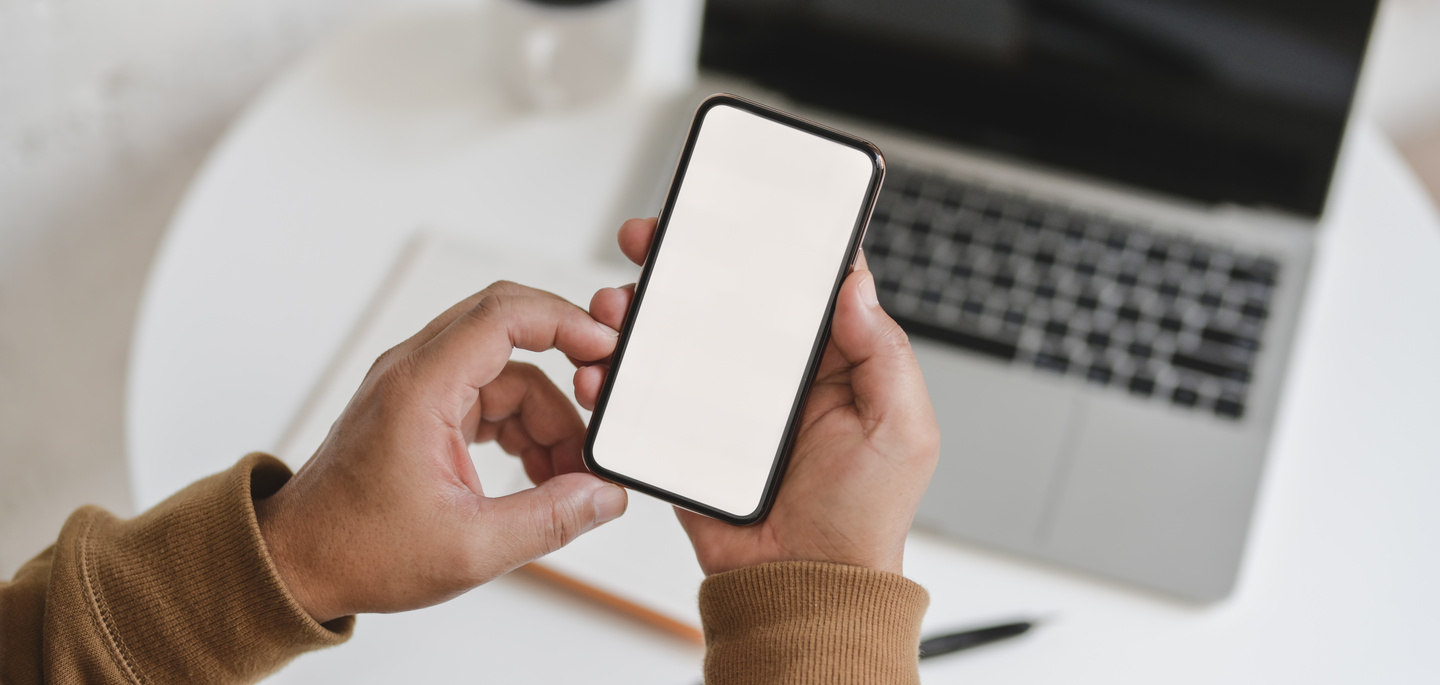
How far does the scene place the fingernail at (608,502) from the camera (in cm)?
36

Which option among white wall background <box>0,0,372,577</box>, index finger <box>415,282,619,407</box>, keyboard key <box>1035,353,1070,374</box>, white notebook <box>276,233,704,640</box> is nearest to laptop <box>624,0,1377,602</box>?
keyboard key <box>1035,353,1070,374</box>

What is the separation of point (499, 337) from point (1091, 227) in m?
0.40

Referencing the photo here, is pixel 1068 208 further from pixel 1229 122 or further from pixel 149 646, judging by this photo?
pixel 149 646

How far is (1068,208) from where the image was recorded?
2.01 feet

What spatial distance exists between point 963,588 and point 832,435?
0.63 ft

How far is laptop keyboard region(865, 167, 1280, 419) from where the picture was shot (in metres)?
0.56

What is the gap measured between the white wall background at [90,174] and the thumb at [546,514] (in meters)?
0.60

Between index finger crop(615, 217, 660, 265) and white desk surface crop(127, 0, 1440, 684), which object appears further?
white desk surface crop(127, 0, 1440, 684)

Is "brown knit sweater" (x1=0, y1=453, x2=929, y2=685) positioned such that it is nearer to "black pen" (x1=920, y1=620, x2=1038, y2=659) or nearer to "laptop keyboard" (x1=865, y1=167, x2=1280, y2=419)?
"black pen" (x1=920, y1=620, x2=1038, y2=659)

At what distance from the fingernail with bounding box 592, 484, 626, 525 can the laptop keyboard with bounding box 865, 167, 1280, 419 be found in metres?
0.26

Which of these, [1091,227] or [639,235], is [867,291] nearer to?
[639,235]

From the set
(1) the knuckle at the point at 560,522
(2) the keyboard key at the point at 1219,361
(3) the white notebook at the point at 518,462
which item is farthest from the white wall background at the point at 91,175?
(2) the keyboard key at the point at 1219,361

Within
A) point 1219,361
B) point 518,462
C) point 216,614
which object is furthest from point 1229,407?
point 216,614

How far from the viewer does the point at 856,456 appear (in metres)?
0.37
